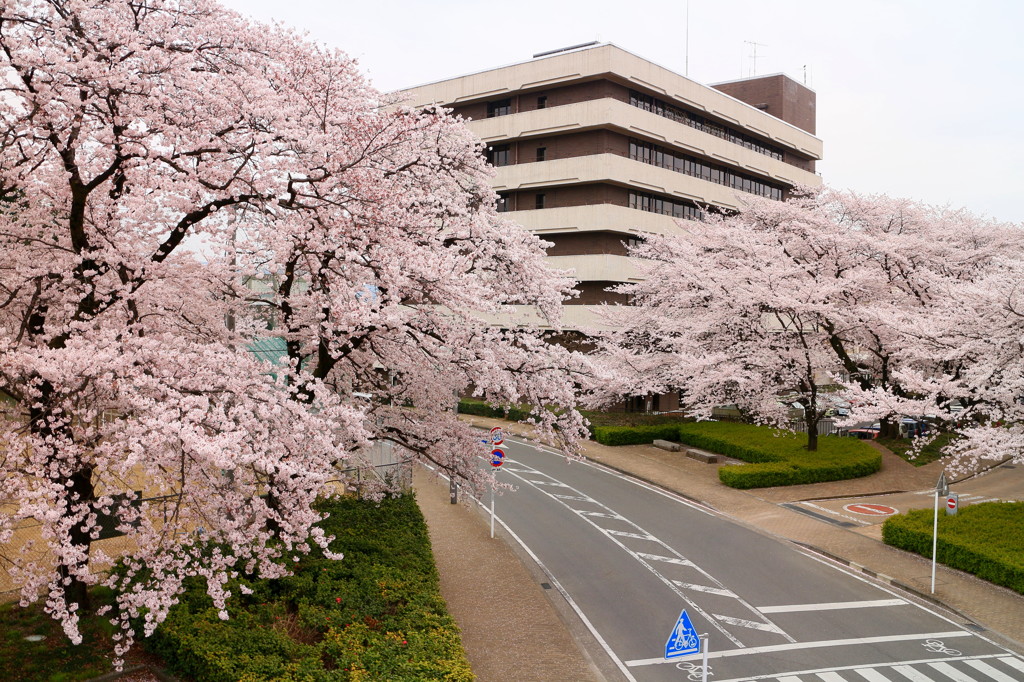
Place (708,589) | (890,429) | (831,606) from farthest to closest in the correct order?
(890,429), (708,589), (831,606)

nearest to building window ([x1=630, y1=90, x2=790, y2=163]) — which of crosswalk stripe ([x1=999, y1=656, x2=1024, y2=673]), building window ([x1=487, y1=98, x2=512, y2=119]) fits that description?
building window ([x1=487, y1=98, x2=512, y2=119])

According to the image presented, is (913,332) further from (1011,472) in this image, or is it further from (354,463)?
(354,463)

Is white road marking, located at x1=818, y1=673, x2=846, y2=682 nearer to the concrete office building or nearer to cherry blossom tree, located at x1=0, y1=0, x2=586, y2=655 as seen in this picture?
cherry blossom tree, located at x1=0, y1=0, x2=586, y2=655

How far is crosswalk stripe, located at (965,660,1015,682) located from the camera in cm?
1223

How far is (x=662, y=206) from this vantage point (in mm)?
48438

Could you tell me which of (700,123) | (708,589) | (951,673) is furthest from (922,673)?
(700,123)

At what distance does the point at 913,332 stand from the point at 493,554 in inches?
594

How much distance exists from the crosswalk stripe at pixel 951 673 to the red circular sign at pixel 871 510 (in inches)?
433

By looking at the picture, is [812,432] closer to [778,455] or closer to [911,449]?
[778,455]

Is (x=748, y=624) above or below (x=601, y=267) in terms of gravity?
below

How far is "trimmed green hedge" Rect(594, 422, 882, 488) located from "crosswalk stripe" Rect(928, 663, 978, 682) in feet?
43.4

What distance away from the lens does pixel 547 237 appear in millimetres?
46625

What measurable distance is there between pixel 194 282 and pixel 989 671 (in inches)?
602

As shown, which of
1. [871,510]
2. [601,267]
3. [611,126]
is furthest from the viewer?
[601,267]
